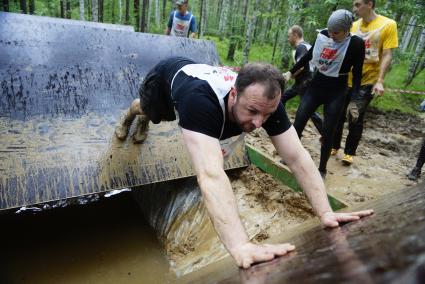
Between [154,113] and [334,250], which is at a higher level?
[334,250]

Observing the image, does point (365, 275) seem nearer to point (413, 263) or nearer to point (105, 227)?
point (413, 263)

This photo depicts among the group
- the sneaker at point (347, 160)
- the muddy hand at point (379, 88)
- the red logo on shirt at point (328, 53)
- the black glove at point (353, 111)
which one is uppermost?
the red logo on shirt at point (328, 53)

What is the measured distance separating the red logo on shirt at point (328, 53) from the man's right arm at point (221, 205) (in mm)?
2202

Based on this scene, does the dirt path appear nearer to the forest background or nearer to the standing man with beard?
the standing man with beard

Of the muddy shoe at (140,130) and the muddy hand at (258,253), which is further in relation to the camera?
the muddy shoe at (140,130)

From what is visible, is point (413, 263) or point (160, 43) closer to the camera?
point (413, 263)

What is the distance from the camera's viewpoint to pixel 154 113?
111 inches

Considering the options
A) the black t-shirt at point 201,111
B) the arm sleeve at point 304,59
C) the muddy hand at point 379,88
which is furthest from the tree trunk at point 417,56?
the black t-shirt at point 201,111

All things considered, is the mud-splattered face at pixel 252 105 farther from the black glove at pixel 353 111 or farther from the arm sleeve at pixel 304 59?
the black glove at pixel 353 111

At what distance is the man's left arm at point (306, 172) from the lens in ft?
5.99

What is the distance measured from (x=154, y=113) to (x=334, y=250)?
6.79 ft

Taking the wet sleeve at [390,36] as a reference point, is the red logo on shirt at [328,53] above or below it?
below

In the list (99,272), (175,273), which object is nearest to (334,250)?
(175,273)

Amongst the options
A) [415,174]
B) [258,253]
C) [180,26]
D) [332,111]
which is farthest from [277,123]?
[180,26]
